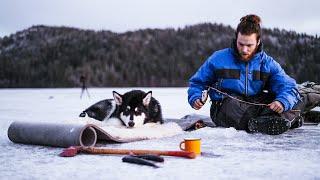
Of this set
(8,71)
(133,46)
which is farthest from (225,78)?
(133,46)

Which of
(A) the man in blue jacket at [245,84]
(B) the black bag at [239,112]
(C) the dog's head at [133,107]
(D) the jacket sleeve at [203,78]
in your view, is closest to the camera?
(A) the man in blue jacket at [245,84]

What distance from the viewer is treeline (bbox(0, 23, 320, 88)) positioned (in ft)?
212

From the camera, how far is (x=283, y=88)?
196 inches

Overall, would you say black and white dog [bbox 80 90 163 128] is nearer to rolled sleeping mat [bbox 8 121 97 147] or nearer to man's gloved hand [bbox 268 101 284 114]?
rolled sleeping mat [bbox 8 121 97 147]

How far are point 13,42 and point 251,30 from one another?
9728cm

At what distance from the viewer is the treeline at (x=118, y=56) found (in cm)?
6469

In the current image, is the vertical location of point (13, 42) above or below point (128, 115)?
above

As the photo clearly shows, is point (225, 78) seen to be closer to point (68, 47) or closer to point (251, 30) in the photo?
point (251, 30)

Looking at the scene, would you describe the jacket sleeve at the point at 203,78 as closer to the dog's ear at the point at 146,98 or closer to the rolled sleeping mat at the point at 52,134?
the dog's ear at the point at 146,98

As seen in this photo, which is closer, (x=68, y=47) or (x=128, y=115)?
(x=128, y=115)

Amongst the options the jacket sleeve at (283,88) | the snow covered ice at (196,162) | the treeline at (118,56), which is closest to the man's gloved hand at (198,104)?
the snow covered ice at (196,162)

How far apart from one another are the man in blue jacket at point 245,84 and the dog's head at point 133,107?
685 millimetres

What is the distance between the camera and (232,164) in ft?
9.74

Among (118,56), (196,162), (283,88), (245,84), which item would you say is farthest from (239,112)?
(118,56)
